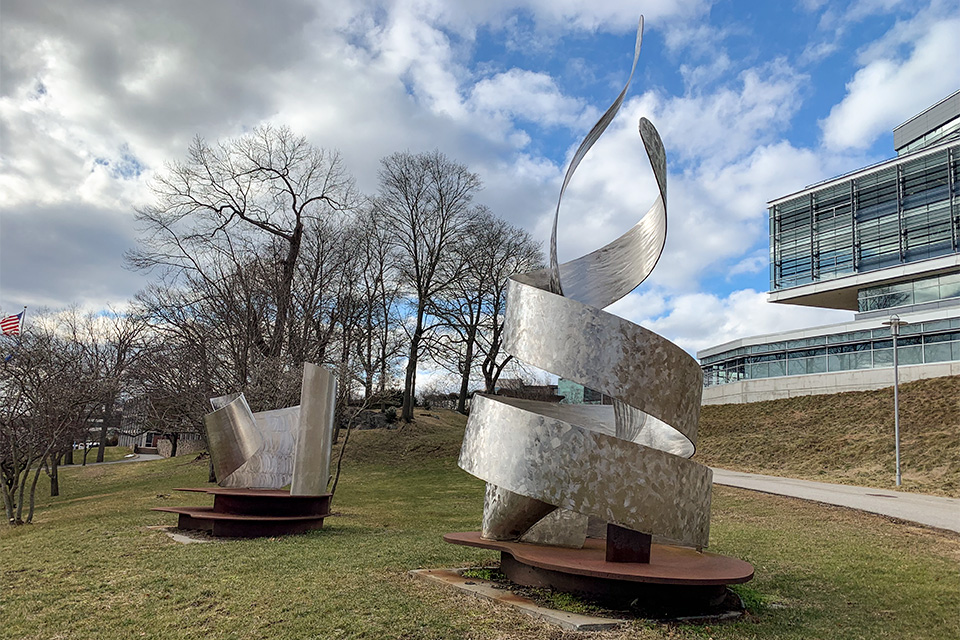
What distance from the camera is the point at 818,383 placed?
1610 inches

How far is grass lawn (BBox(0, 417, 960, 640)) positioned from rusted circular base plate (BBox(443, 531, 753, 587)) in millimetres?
408

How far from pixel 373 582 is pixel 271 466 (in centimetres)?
785

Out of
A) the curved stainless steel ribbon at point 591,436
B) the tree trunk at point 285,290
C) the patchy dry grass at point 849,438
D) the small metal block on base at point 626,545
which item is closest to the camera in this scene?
the curved stainless steel ribbon at point 591,436

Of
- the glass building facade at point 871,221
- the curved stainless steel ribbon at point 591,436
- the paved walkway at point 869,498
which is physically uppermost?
the glass building facade at point 871,221

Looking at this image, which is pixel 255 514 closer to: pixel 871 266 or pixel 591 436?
pixel 591 436

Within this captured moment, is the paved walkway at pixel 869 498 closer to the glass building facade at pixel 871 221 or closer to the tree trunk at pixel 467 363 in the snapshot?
the tree trunk at pixel 467 363

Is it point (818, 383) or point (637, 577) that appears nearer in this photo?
point (637, 577)

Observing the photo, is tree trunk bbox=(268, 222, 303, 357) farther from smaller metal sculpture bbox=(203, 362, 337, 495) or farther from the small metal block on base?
the small metal block on base

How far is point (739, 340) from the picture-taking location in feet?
158

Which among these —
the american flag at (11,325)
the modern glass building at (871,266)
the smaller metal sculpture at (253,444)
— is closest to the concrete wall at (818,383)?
the modern glass building at (871,266)

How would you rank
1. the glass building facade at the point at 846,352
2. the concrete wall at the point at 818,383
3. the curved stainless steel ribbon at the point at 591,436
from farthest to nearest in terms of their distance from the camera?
the glass building facade at the point at 846,352 → the concrete wall at the point at 818,383 → the curved stainless steel ribbon at the point at 591,436

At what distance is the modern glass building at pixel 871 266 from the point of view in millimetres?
39906

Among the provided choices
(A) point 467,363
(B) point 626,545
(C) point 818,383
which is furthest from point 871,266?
(B) point 626,545

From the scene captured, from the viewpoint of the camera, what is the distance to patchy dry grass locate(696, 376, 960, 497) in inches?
982
